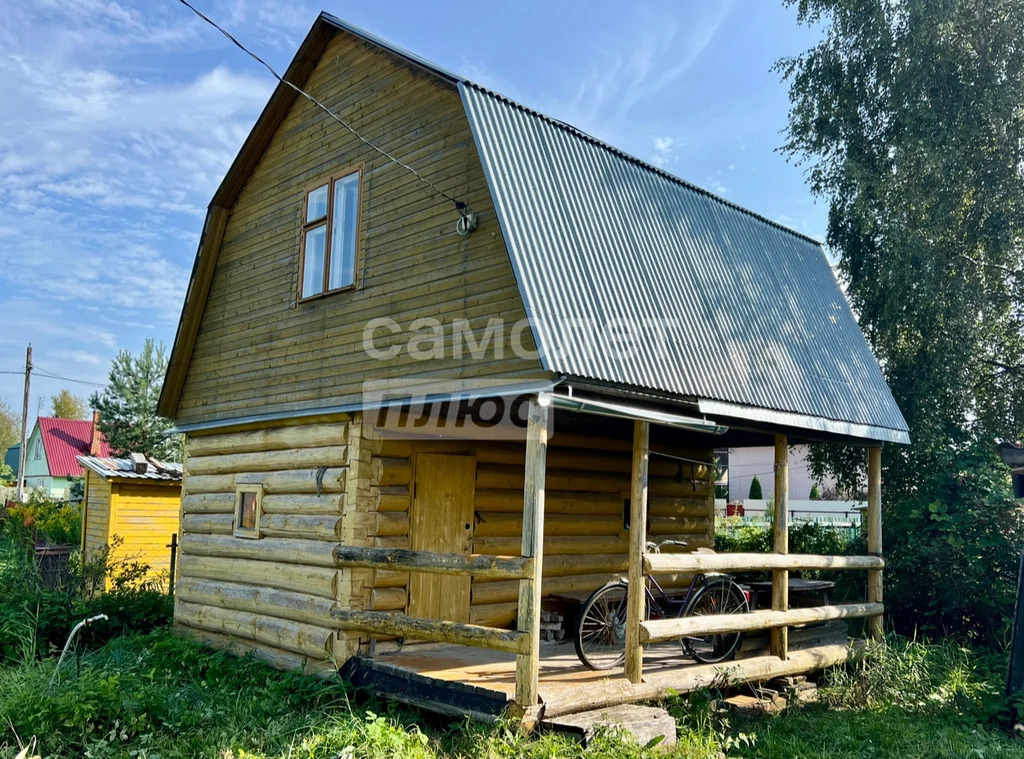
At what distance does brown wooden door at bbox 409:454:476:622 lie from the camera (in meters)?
9.87

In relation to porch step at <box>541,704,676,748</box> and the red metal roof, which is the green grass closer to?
porch step at <box>541,704,676,748</box>

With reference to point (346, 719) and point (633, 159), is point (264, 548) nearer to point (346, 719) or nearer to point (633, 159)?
point (346, 719)

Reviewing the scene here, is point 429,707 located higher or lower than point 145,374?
lower

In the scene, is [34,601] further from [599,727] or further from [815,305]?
[815,305]

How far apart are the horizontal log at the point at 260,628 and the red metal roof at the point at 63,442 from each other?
4891 cm

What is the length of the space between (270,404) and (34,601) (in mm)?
5134

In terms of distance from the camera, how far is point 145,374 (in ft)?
116

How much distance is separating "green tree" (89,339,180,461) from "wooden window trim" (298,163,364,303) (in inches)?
1016

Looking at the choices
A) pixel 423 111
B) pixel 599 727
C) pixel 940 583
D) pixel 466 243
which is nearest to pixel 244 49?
pixel 423 111

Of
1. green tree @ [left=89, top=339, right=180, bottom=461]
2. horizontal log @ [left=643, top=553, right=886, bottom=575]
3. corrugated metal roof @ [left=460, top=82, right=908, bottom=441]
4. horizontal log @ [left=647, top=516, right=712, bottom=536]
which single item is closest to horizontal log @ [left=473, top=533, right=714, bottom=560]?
horizontal log @ [left=647, top=516, right=712, bottom=536]

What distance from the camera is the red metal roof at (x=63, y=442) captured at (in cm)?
5531

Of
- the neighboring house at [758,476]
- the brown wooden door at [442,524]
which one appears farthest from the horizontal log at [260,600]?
the neighboring house at [758,476]

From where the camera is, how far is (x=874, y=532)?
11867 mm

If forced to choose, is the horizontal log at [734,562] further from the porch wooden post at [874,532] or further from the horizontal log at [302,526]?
the horizontal log at [302,526]
